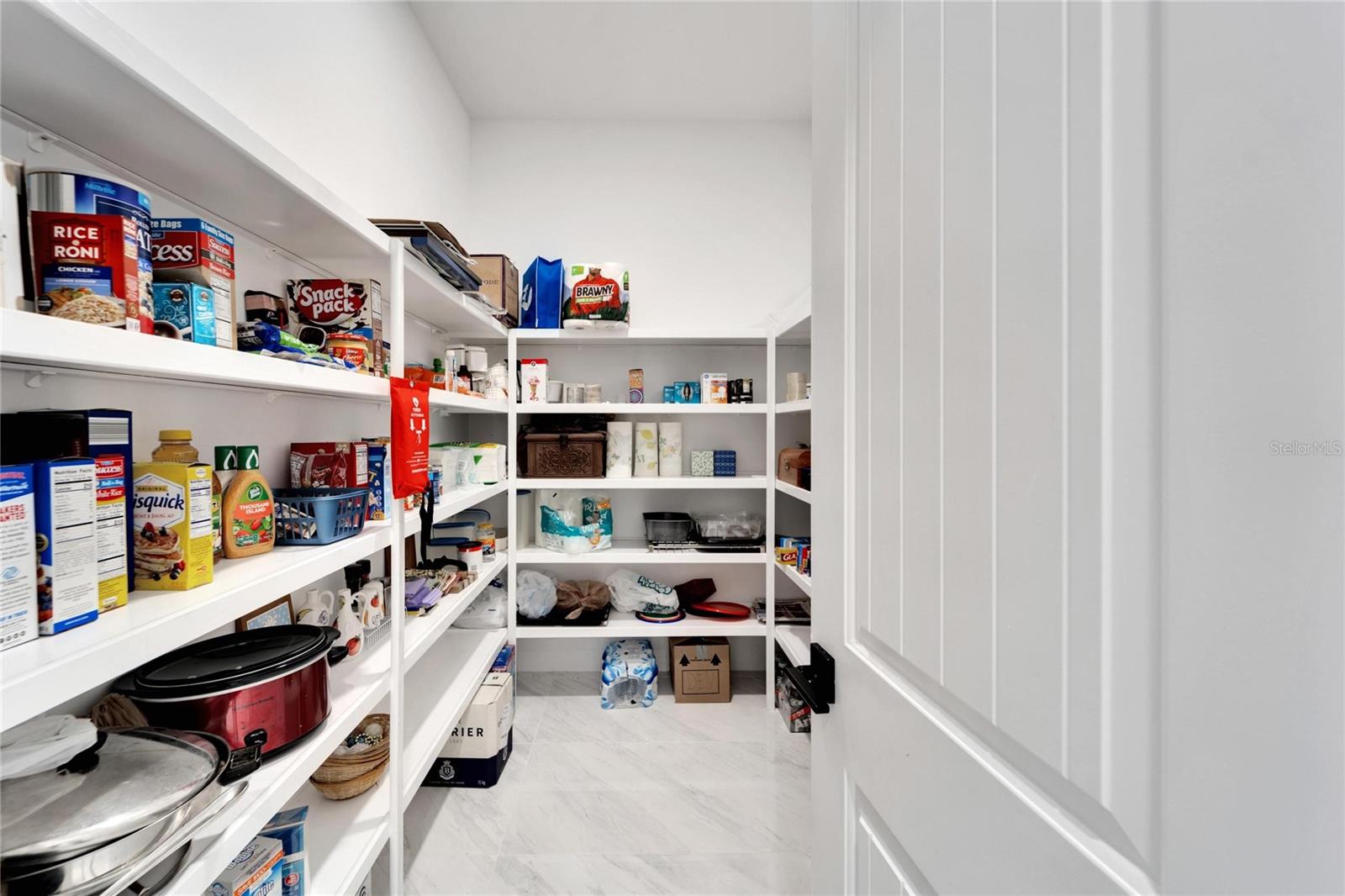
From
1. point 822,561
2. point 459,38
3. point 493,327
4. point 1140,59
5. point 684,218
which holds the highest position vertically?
point 459,38

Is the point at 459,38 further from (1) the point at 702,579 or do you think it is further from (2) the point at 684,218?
(1) the point at 702,579

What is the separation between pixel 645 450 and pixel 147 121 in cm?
207

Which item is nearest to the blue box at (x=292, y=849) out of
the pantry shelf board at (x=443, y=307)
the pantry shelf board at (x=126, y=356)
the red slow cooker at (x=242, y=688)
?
the red slow cooker at (x=242, y=688)

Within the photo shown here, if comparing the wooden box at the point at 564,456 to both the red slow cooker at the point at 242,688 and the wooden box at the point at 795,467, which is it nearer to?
the wooden box at the point at 795,467

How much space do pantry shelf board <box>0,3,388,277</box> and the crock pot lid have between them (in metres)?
0.83

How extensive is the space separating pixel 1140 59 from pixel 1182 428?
0.22m

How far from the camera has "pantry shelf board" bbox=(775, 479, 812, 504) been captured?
81.8 inches

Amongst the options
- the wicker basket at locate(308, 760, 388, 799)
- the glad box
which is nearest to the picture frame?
the wicker basket at locate(308, 760, 388, 799)

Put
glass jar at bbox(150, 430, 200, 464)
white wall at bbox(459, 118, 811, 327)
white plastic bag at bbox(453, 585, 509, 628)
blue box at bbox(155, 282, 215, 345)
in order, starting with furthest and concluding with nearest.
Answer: white wall at bbox(459, 118, 811, 327)
white plastic bag at bbox(453, 585, 509, 628)
glass jar at bbox(150, 430, 200, 464)
blue box at bbox(155, 282, 215, 345)

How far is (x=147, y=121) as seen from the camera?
2.59 ft

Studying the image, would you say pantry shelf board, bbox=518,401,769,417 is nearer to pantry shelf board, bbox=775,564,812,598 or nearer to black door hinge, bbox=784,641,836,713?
pantry shelf board, bbox=775,564,812,598

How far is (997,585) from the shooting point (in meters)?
0.44

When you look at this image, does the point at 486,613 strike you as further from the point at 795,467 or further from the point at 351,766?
the point at 795,467

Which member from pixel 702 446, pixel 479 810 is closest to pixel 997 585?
pixel 479 810
